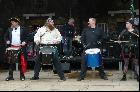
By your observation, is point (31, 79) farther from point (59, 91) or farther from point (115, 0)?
point (115, 0)

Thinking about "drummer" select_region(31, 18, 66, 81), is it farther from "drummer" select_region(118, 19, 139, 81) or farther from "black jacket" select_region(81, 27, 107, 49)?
"drummer" select_region(118, 19, 139, 81)

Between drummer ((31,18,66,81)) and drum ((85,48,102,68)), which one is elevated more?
drummer ((31,18,66,81))

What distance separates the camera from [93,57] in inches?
518

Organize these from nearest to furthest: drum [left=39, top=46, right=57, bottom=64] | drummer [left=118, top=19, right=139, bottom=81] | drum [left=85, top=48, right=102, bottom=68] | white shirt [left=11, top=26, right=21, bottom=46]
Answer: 1. drummer [left=118, top=19, right=139, bottom=81]
2. drum [left=85, top=48, right=102, bottom=68]
3. drum [left=39, top=46, right=57, bottom=64]
4. white shirt [left=11, top=26, right=21, bottom=46]

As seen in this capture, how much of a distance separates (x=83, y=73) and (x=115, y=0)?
330 inches

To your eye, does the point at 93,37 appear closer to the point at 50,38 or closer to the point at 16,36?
the point at 50,38

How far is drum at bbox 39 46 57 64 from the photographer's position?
523 inches

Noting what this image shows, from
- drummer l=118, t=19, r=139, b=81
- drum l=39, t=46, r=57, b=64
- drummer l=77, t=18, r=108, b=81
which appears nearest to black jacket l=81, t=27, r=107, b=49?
drummer l=77, t=18, r=108, b=81

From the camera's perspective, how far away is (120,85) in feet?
40.2

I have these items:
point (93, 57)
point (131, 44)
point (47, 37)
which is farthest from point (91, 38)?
point (47, 37)

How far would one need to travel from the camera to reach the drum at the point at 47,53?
1328 cm

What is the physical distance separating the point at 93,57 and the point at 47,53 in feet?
4.21

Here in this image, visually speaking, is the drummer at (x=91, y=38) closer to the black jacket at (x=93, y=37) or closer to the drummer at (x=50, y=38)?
the black jacket at (x=93, y=37)

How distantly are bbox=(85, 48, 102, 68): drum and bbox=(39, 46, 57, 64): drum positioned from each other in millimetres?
979
